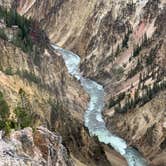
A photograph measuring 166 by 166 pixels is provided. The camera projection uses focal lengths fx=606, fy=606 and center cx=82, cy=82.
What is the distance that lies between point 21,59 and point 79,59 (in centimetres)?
5859

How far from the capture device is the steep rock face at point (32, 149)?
4519 cm

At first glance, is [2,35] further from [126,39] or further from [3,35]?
[126,39]

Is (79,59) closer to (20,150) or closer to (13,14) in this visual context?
(13,14)

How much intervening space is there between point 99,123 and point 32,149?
79.4 meters

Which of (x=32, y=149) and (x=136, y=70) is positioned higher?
(x=32, y=149)

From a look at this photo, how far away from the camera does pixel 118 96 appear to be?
140 meters

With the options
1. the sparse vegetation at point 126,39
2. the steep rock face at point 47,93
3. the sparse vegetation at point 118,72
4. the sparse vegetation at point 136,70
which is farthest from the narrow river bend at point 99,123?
the sparse vegetation at point 126,39

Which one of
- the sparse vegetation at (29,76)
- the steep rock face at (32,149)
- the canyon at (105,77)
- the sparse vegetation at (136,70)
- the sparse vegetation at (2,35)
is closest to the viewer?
the steep rock face at (32,149)

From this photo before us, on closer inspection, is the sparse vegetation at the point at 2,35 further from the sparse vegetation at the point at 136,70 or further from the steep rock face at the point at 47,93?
the sparse vegetation at the point at 136,70

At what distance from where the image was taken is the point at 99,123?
128875 mm

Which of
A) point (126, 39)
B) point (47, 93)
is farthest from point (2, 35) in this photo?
point (126, 39)

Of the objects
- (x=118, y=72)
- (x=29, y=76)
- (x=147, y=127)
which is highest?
(x=29, y=76)

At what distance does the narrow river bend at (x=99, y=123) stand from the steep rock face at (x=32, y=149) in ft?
174

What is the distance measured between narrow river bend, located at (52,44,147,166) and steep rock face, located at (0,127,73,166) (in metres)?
53.0
